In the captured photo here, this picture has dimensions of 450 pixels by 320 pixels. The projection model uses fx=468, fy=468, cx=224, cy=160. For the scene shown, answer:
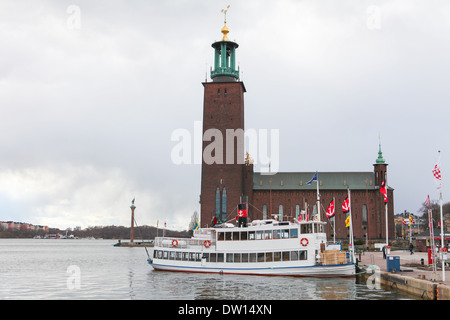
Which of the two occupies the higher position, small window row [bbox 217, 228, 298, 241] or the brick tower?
the brick tower

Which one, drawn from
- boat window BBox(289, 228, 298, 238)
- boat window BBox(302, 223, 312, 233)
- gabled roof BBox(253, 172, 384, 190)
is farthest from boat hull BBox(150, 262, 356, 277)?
gabled roof BBox(253, 172, 384, 190)

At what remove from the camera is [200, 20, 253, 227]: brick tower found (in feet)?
293

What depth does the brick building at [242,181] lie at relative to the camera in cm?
8981

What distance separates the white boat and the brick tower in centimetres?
4173

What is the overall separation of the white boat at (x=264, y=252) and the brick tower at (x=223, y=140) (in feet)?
137

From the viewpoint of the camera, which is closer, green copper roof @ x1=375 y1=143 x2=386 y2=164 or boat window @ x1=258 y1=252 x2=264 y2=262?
boat window @ x1=258 y1=252 x2=264 y2=262

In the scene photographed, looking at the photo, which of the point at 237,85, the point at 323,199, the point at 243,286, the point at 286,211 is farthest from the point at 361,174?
the point at 243,286

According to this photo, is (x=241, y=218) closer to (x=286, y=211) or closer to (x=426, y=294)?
(x=426, y=294)

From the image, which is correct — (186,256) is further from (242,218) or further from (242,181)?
(242,181)

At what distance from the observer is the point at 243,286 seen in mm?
35531

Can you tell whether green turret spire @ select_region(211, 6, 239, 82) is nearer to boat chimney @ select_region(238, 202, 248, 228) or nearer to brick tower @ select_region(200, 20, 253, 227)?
brick tower @ select_region(200, 20, 253, 227)

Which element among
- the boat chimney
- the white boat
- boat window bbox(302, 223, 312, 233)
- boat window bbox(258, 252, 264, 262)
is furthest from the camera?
the boat chimney

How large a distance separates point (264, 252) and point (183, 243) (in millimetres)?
9002
